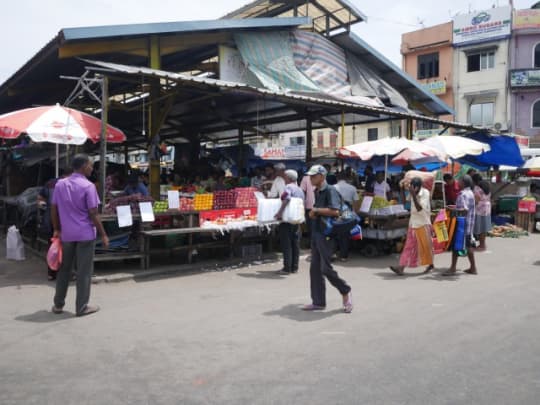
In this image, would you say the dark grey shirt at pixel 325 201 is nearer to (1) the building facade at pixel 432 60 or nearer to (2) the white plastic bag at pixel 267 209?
(2) the white plastic bag at pixel 267 209

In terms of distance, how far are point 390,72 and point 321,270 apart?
1055 centimetres

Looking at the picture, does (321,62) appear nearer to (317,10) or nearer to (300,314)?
(317,10)

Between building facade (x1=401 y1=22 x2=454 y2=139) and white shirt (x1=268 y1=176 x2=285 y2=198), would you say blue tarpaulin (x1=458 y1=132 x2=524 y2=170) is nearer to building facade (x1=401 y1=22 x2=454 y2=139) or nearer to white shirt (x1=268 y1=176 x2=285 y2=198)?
white shirt (x1=268 y1=176 x2=285 y2=198)

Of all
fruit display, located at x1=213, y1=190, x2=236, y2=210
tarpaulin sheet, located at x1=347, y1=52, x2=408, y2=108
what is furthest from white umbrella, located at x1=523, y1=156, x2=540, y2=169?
fruit display, located at x1=213, y1=190, x2=236, y2=210

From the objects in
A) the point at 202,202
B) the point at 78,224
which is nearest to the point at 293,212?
the point at 202,202

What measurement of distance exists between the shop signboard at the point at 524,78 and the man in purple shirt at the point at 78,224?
1162 inches

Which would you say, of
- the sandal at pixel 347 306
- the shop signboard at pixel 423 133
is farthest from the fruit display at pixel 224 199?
the shop signboard at pixel 423 133

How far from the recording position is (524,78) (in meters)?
28.3

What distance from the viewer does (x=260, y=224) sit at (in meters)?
8.79

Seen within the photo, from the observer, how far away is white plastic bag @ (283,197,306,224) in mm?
7922

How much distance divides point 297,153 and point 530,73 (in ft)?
49.3

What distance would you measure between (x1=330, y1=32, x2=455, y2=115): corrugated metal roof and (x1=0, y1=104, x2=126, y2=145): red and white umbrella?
315 inches

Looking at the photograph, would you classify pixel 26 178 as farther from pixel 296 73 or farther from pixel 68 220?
pixel 68 220

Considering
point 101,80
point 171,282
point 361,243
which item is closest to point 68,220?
point 171,282
